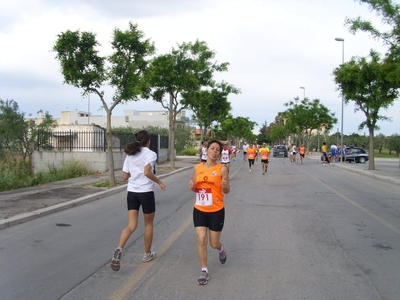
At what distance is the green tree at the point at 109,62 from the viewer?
14344 mm

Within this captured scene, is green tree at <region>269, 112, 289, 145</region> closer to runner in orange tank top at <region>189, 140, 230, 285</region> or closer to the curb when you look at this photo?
the curb

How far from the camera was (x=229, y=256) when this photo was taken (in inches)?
245

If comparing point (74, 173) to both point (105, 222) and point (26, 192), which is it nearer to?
point (26, 192)

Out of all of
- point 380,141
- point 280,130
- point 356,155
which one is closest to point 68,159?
point 356,155

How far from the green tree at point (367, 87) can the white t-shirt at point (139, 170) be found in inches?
765

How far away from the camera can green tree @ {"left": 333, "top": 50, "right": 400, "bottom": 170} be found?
2309 cm

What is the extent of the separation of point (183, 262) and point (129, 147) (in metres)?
1.75

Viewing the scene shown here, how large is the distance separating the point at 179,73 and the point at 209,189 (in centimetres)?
2011

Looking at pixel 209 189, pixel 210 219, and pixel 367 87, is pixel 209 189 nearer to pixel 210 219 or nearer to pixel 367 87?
pixel 210 219

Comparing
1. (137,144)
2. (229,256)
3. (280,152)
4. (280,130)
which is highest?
(280,130)

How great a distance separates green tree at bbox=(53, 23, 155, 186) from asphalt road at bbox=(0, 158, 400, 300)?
5.35m

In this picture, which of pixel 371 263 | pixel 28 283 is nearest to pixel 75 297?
pixel 28 283

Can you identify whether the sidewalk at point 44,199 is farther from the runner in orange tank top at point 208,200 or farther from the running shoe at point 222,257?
the runner in orange tank top at point 208,200

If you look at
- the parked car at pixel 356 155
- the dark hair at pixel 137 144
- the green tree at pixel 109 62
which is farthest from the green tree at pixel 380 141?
the dark hair at pixel 137 144
